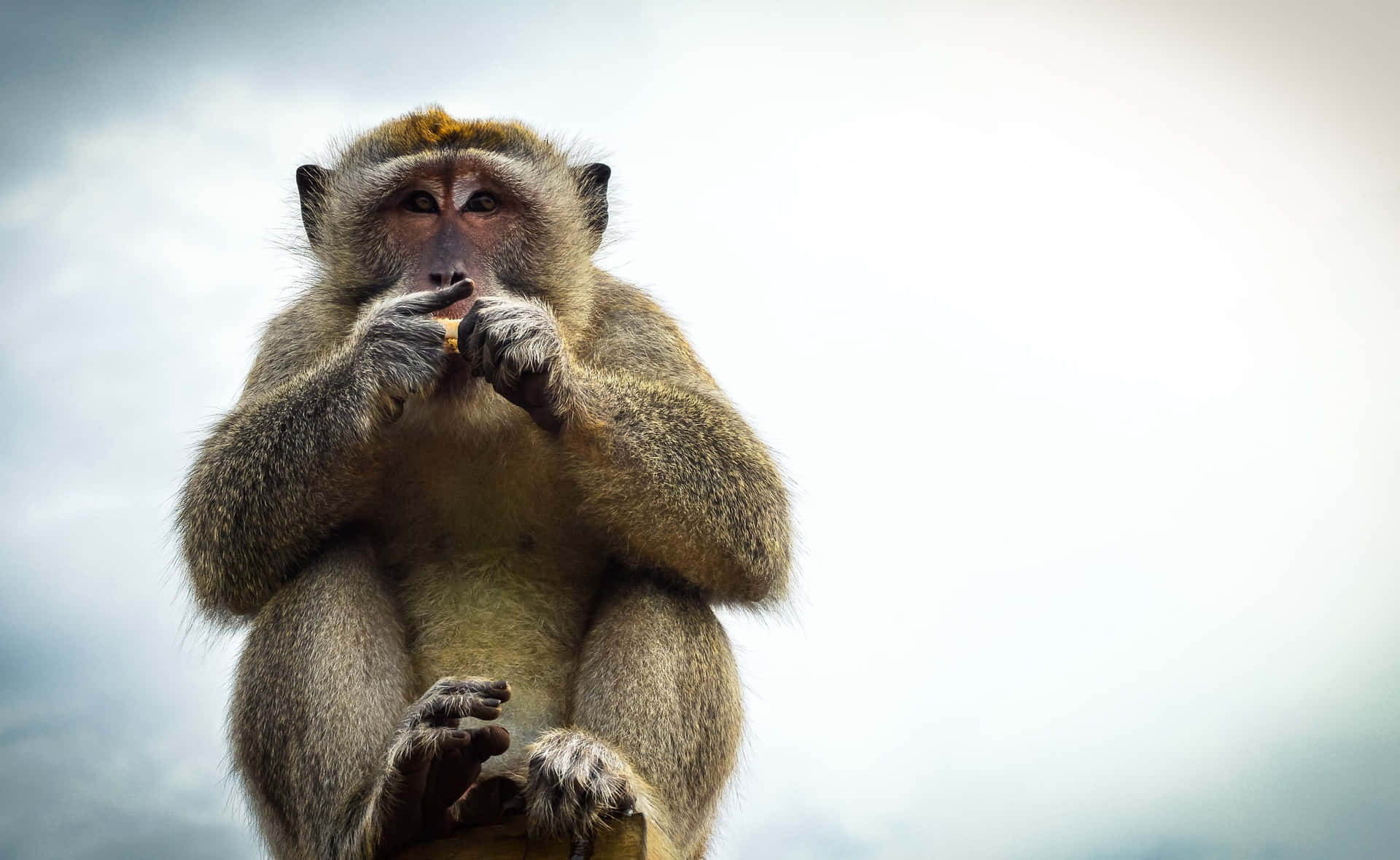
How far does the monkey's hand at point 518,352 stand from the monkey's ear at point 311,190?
216 cm

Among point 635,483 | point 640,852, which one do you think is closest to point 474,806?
point 640,852

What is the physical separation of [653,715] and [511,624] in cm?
95

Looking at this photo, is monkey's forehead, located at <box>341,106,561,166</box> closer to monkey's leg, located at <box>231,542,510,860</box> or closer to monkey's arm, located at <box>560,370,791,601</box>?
monkey's arm, located at <box>560,370,791,601</box>

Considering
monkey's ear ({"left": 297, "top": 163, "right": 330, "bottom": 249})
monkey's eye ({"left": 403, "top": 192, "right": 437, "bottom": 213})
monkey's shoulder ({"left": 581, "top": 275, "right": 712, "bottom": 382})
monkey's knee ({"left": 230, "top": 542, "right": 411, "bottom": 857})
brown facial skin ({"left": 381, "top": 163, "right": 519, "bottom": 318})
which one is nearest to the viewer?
monkey's knee ({"left": 230, "top": 542, "right": 411, "bottom": 857})

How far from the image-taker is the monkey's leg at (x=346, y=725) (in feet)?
15.5

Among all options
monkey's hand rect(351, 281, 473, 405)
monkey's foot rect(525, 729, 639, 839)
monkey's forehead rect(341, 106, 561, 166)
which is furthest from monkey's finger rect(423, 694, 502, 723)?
monkey's forehead rect(341, 106, 561, 166)

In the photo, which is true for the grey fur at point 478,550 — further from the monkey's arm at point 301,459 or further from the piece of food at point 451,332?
the piece of food at point 451,332

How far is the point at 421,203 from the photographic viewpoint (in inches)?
253

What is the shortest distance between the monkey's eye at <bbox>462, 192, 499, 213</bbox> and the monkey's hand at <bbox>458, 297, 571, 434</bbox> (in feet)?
3.68

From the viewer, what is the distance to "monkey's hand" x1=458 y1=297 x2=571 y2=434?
17.2 ft

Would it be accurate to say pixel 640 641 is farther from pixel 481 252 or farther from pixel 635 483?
pixel 481 252

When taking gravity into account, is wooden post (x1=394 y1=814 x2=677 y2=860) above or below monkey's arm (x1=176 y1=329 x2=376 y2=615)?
below

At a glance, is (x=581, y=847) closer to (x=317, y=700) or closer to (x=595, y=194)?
(x=317, y=700)

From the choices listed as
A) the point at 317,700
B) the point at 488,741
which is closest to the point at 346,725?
the point at 317,700
